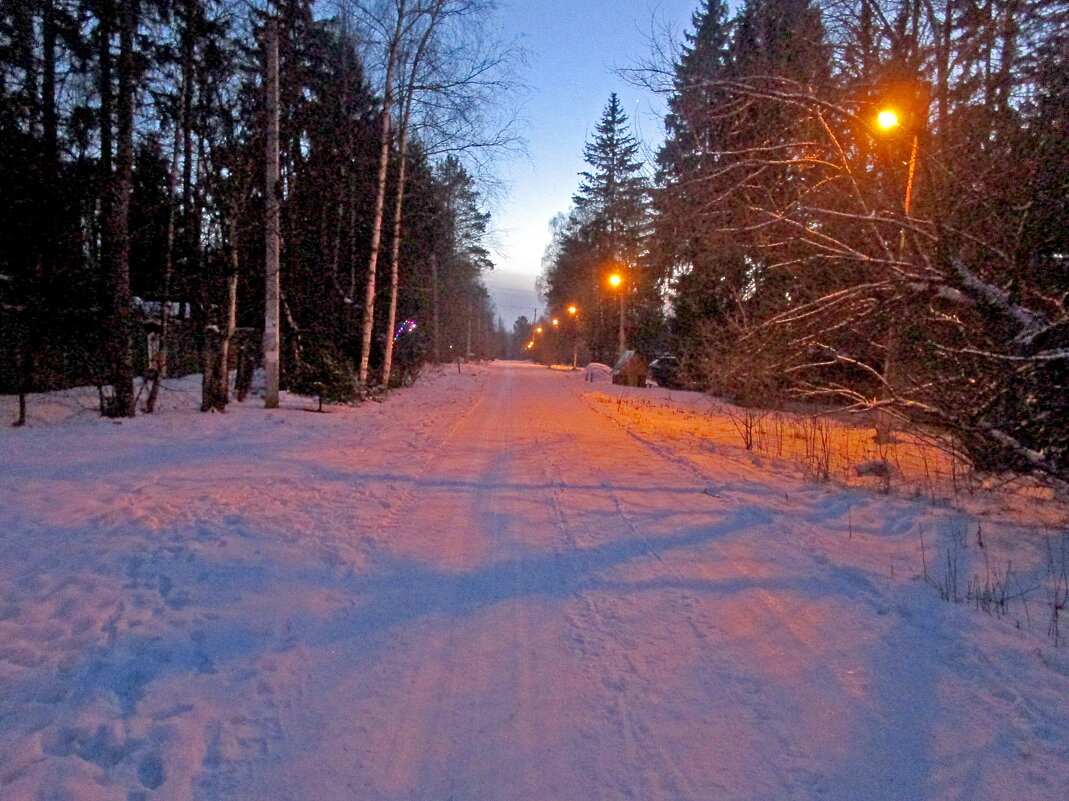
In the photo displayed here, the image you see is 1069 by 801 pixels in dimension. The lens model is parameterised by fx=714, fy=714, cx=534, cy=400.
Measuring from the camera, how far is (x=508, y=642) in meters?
4.44

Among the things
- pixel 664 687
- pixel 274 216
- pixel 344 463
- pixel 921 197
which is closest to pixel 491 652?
pixel 664 687

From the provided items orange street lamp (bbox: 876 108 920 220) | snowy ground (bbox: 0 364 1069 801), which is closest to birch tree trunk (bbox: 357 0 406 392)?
snowy ground (bbox: 0 364 1069 801)

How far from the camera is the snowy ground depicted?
3.17 metres

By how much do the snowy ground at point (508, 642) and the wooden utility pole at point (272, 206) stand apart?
6.03 m

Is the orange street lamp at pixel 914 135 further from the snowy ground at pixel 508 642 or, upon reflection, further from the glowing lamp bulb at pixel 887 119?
the snowy ground at pixel 508 642

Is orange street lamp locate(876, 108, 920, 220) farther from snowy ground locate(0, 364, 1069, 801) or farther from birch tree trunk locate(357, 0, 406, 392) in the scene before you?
birch tree trunk locate(357, 0, 406, 392)

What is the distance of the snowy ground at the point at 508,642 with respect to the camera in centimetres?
317

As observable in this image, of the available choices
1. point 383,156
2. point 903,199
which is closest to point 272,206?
point 383,156

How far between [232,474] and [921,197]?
906 centimetres

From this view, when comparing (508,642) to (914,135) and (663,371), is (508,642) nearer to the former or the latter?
(914,135)

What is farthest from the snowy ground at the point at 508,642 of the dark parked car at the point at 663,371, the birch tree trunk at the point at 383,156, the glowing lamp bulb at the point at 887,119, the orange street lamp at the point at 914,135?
the dark parked car at the point at 663,371

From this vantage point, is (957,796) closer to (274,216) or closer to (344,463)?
(344,463)

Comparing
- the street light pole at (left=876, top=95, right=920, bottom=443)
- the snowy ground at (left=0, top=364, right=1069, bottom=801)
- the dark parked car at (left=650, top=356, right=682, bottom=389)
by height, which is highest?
the street light pole at (left=876, top=95, right=920, bottom=443)

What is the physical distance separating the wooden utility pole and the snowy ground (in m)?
6.03
